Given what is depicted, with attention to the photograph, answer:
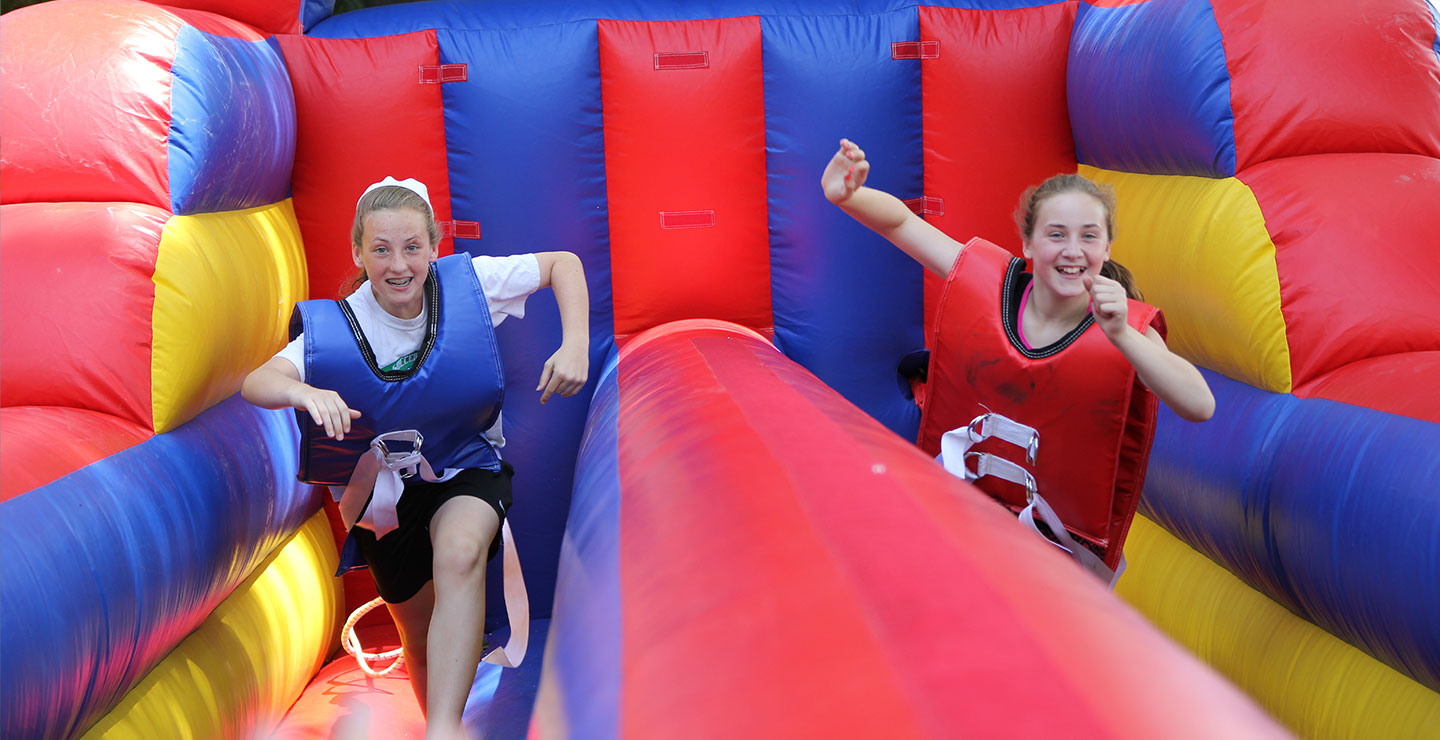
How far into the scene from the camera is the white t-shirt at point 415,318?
150cm

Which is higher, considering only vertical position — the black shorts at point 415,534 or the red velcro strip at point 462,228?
the red velcro strip at point 462,228

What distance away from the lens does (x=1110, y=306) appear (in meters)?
1.21

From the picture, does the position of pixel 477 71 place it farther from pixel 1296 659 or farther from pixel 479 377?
pixel 1296 659

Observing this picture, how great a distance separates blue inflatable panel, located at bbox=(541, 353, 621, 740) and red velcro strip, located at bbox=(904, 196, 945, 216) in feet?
→ 3.32

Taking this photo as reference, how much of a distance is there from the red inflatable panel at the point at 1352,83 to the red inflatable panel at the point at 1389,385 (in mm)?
358

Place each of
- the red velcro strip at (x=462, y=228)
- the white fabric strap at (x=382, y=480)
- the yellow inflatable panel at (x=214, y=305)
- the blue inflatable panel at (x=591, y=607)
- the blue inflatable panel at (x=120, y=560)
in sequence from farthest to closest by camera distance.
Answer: the red velcro strip at (x=462, y=228)
the white fabric strap at (x=382, y=480)
the yellow inflatable panel at (x=214, y=305)
the blue inflatable panel at (x=120, y=560)
the blue inflatable panel at (x=591, y=607)

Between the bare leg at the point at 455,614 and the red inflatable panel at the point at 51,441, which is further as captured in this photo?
the bare leg at the point at 455,614

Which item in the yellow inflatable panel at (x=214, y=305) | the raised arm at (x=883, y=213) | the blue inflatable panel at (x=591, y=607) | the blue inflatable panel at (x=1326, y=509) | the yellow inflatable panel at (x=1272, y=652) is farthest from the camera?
the raised arm at (x=883, y=213)

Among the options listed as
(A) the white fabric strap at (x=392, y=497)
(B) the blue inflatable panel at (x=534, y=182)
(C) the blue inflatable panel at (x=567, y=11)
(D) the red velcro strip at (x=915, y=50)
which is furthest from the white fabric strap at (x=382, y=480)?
(D) the red velcro strip at (x=915, y=50)

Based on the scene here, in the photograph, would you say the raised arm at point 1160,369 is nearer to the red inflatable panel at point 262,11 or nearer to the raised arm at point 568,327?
the raised arm at point 568,327

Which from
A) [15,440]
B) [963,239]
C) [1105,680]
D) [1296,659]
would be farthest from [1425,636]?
[15,440]

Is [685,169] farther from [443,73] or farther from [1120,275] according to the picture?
[1120,275]

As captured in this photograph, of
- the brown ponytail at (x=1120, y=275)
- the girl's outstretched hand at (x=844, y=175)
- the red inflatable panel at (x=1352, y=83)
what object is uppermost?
the red inflatable panel at (x=1352, y=83)

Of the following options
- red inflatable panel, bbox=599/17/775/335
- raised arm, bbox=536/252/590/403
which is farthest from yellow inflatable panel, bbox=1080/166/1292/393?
raised arm, bbox=536/252/590/403
